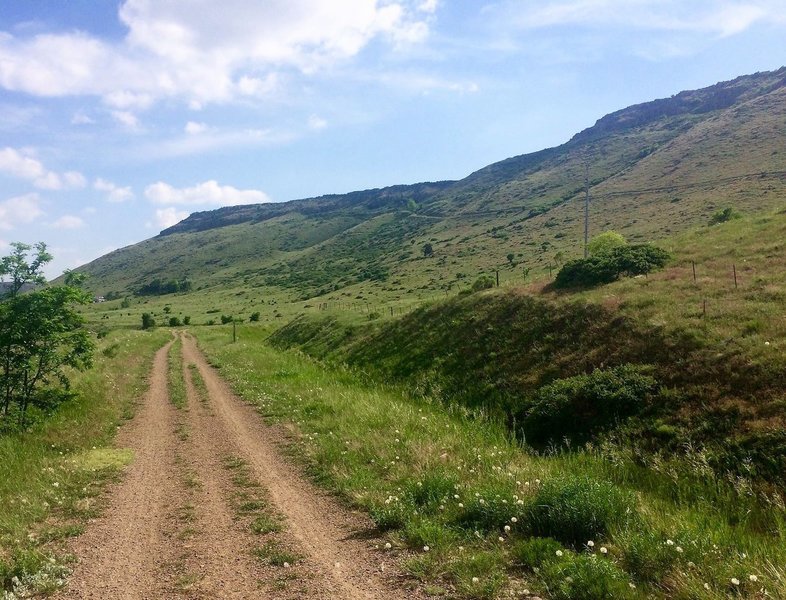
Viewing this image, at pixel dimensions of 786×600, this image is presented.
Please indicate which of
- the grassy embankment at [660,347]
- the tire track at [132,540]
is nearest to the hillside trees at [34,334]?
the tire track at [132,540]

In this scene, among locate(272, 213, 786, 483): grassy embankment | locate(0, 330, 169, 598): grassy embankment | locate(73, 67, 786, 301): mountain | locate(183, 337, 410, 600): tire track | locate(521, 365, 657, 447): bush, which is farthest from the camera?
locate(73, 67, 786, 301): mountain

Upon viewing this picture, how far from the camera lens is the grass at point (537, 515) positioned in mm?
5254

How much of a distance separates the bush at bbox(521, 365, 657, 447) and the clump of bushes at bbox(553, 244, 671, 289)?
385 inches

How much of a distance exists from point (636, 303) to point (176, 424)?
16.6 metres

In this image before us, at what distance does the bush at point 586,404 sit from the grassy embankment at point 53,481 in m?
10.5

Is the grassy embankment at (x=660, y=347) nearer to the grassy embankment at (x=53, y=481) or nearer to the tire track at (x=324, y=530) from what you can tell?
the tire track at (x=324, y=530)

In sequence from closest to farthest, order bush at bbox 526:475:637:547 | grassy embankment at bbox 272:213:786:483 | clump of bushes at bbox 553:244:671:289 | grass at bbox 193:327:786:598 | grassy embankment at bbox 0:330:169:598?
grass at bbox 193:327:786:598
grassy embankment at bbox 0:330:169:598
bush at bbox 526:475:637:547
grassy embankment at bbox 272:213:786:483
clump of bushes at bbox 553:244:671:289

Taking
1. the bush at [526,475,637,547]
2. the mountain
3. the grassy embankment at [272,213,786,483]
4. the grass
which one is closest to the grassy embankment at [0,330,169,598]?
the grass

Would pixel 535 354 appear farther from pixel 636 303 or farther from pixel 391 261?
pixel 391 261

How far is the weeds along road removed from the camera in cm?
572

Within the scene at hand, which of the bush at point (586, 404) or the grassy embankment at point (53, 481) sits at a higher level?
the grassy embankment at point (53, 481)

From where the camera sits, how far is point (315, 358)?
110ft

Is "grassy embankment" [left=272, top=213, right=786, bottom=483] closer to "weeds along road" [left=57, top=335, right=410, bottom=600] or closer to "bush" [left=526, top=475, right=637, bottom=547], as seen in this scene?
"bush" [left=526, top=475, right=637, bottom=547]

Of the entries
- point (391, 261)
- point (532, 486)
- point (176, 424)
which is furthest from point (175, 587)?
point (391, 261)
